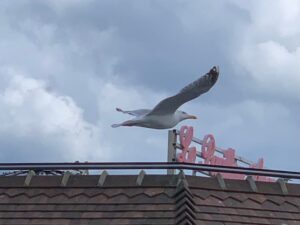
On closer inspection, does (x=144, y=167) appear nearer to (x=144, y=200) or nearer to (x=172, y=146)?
(x=144, y=200)

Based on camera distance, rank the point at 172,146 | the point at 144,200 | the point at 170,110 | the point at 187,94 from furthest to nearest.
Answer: the point at 172,146 < the point at 170,110 < the point at 187,94 < the point at 144,200

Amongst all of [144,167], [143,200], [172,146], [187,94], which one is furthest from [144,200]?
[172,146]

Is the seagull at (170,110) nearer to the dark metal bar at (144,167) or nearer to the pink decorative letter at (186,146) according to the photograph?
the dark metal bar at (144,167)

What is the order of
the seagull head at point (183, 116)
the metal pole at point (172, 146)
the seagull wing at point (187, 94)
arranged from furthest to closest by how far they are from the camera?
the metal pole at point (172, 146) < the seagull head at point (183, 116) < the seagull wing at point (187, 94)

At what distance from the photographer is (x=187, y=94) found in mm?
12398

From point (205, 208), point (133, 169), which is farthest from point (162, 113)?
point (205, 208)

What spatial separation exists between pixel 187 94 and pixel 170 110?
26.8 inches

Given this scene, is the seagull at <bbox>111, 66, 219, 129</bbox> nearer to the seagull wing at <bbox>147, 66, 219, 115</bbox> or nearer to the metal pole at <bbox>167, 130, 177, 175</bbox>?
the seagull wing at <bbox>147, 66, 219, 115</bbox>

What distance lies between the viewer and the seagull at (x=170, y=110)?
39.7 ft

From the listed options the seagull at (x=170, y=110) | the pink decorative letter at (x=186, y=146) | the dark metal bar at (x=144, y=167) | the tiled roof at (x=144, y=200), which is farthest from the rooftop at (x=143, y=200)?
the pink decorative letter at (x=186, y=146)

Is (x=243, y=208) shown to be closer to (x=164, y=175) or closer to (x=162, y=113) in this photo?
(x=164, y=175)

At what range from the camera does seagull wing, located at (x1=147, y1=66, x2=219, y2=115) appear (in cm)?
1199

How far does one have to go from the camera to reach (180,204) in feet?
36.6

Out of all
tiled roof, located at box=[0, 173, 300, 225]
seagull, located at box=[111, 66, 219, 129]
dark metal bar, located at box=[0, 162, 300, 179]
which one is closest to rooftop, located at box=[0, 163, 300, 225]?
tiled roof, located at box=[0, 173, 300, 225]
